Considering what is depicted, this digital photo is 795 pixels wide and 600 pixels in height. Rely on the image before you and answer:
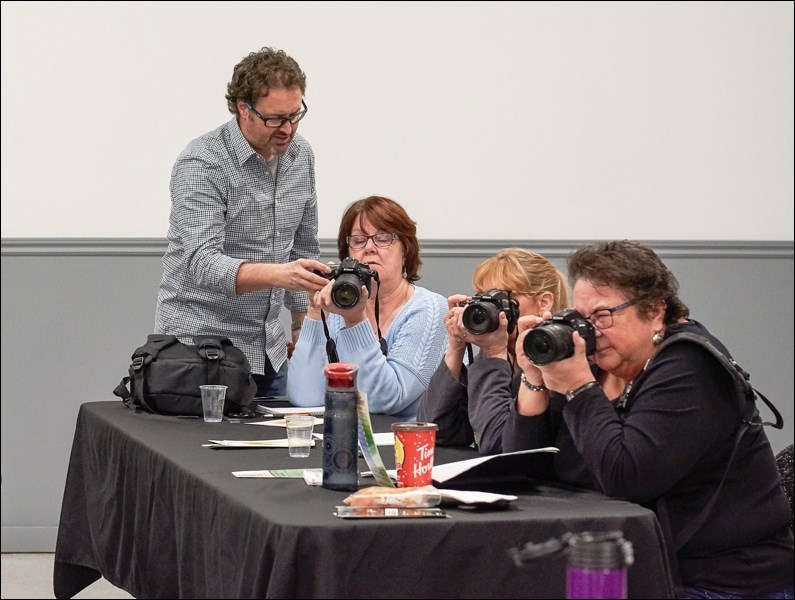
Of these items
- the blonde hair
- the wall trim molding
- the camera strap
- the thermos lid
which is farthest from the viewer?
the wall trim molding

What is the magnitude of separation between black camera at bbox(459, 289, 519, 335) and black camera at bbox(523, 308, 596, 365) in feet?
1.16

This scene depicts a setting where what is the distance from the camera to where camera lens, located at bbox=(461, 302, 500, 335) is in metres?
2.08

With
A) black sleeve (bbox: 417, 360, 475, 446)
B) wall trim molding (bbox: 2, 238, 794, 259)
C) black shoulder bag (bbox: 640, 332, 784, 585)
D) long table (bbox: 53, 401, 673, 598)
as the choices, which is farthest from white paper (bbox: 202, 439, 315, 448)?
wall trim molding (bbox: 2, 238, 794, 259)

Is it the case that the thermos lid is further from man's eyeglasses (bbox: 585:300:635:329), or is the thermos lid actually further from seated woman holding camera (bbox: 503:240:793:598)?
man's eyeglasses (bbox: 585:300:635:329)

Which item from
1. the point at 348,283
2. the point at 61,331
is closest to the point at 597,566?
the point at 348,283

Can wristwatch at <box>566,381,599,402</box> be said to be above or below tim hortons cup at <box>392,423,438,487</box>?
above

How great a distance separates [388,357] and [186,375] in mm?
474

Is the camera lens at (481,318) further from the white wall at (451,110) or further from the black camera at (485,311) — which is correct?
the white wall at (451,110)

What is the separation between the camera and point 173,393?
2.59 metres

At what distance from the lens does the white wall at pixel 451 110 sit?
4.12 metres

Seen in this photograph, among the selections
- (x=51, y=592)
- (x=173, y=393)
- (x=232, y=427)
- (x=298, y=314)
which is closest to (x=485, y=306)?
(x=232, y=427)

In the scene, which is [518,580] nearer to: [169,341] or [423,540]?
[423,540]

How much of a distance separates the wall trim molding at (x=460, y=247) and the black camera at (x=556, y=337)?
2.42 m

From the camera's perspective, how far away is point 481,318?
2.09 metres
